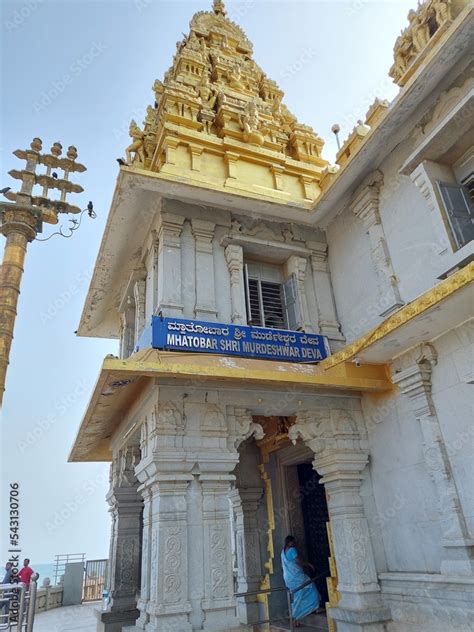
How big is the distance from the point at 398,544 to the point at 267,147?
7985mm

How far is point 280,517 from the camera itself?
932cm

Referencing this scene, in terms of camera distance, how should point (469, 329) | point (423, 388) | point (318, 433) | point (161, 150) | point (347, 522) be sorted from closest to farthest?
point (469, 329) < point (423, 388) < point (347, 522) < point (318, 433) < point (161, 150)

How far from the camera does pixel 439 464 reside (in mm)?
5809

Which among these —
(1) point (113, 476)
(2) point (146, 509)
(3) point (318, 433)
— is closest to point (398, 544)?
(3) point (318, 433)

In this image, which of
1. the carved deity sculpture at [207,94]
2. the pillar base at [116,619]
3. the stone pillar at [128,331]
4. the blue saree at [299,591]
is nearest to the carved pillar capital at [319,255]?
the carved deity sculpture at [207,94]

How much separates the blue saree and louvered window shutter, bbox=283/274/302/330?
4070 mm

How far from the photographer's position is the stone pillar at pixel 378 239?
279 inches

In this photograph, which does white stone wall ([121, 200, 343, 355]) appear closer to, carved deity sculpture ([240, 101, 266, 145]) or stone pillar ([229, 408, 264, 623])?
carved deity sculpture ([240, 101, 266, 145])

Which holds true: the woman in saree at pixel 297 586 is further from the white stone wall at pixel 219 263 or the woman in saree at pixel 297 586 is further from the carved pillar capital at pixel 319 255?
the carved pillar capital at pixel 319 255

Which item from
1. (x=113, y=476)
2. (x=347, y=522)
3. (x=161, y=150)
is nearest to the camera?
(x=347, y=522)

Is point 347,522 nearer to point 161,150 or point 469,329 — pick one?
point 469,329

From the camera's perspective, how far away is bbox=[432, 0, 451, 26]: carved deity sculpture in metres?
6.70

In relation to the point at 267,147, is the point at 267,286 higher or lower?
lower

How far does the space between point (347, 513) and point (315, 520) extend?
8.90ft
